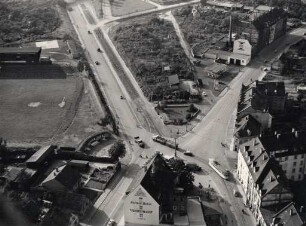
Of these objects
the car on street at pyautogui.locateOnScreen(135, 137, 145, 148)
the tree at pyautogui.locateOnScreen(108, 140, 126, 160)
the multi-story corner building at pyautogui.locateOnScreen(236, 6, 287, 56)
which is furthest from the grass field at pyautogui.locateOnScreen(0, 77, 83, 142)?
the multi-story corner building at pyautogui.locateOnScreen(236, 6, 287, 56)

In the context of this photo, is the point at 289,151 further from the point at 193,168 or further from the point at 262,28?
the point at 262,28

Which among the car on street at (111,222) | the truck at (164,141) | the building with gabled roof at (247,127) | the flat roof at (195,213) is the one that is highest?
the building with gabled roof at (247,127)

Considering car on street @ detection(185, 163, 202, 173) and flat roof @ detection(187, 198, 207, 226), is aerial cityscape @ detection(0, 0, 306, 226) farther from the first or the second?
car on street @ detection(185, 163, 202, 173)

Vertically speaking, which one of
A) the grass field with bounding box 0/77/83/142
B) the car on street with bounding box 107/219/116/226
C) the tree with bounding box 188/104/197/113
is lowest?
the tree with bounding box 188/104/197/113

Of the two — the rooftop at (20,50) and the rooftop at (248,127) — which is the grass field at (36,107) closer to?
the rooftop at (20,50)

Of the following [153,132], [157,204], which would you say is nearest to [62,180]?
[157,204]


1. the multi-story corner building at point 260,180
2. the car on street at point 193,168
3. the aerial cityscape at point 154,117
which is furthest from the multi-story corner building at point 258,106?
the car on street at point 193,168
